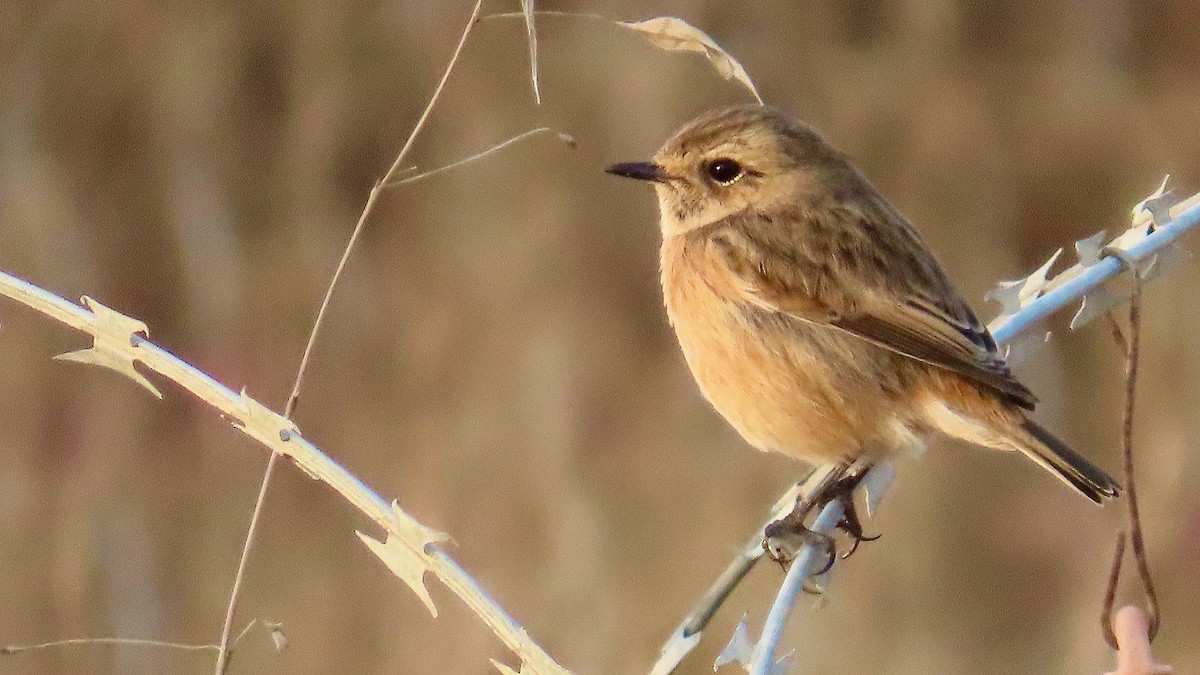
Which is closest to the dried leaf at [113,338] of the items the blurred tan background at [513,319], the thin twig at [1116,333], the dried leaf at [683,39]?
the dried leaf at [683,39]

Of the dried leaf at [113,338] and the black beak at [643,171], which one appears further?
the black beak at [643,171]

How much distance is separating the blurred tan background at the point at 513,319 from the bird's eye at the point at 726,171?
91.3 inches

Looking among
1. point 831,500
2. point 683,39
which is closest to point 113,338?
point 683,39

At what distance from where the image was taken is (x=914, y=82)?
5992 millimetres

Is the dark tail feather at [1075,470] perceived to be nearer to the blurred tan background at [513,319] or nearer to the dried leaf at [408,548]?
the dried leaf at [408,548]

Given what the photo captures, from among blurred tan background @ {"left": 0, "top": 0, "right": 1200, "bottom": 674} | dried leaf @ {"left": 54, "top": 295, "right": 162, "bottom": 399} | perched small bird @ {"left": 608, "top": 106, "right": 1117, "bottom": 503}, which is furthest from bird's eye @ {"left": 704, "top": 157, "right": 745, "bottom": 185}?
blurred tan background @ {"left": 0, "top": 0, "right": 1200, "bottom": 674}

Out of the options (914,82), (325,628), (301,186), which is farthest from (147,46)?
(914,82)

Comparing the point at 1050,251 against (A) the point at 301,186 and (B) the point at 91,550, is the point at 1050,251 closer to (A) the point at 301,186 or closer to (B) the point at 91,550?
(A) the point at 301,186

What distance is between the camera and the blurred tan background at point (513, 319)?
5.96 m

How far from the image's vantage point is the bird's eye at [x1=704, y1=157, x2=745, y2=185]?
348 centimetres

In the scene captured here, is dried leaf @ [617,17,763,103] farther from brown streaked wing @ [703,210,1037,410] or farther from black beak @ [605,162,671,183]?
black beak @ [605,162,671,183]

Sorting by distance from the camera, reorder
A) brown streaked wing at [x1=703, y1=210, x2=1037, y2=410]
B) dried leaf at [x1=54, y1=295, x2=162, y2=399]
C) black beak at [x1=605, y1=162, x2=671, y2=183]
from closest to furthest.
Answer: dried leaf at [x1=54, y1=295, x2=162, y2=399] → brown streaked wing at [x1=703, y1=210, x2=1037, y2=410] → black beak at [x1=605, y1=162, x2=671, y2=183]

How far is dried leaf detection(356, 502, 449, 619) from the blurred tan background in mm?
3972

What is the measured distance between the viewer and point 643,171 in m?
3.45
